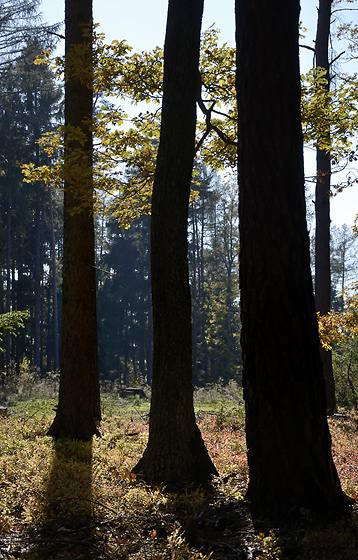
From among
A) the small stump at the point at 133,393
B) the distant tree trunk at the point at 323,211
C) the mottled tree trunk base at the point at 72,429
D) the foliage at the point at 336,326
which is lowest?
the small stump at the point at 133,393

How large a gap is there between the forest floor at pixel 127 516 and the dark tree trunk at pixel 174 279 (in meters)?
0.39

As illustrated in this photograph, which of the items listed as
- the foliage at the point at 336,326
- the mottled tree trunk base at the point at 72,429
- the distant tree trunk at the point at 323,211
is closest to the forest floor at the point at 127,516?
the mottled tree trunk base at the point at 72,429

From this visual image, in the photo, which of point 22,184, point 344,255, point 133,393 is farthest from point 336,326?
point 344,255

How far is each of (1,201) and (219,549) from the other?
32.5 metres

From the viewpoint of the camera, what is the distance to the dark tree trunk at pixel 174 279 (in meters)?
5.62

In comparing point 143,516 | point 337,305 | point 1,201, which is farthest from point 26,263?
point 143,516

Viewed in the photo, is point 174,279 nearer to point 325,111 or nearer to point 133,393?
point 325,111

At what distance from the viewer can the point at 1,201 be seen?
32.8 meters

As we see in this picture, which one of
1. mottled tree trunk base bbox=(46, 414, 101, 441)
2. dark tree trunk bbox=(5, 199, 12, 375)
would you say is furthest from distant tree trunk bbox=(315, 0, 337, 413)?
dark tree trunk bbox=(5, 199, 12, 375)

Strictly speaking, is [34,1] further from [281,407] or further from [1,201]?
[281,407]

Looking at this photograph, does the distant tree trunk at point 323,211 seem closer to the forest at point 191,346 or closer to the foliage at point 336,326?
the forest at point 191,346

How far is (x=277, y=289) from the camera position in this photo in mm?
3957

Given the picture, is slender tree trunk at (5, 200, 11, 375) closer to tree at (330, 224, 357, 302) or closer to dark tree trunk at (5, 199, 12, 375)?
dark tree trunk at (5, 199, 12, 375)

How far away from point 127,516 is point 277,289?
231 cm
